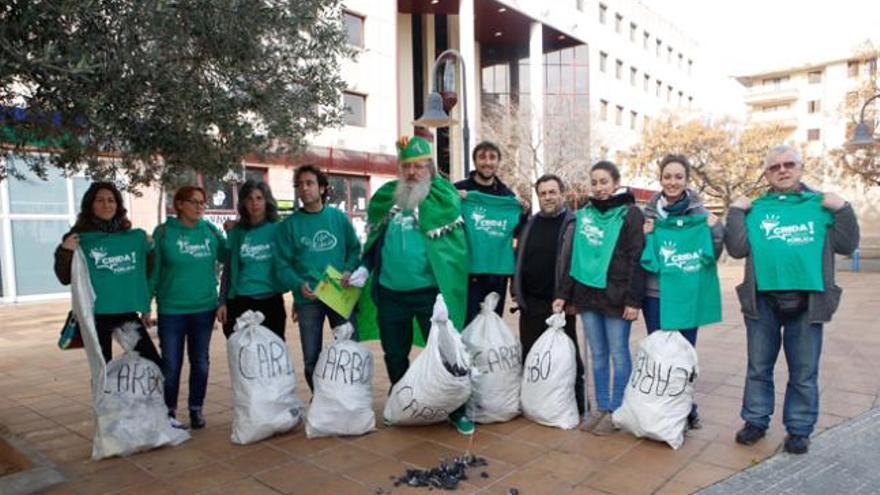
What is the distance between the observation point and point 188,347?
427 centimetres

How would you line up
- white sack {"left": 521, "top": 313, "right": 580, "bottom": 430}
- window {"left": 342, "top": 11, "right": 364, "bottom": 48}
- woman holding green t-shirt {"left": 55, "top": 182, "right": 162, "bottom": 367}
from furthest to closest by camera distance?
window {"left": 342, "top": 11, "right": 364, "bottom": 48} → white sack {"left": 521, "top": 313, "right": 580, "bottom": 430} → woman holding green t-shirt {"left": 55, "top": 182, "right": 162, "bottom": 367}

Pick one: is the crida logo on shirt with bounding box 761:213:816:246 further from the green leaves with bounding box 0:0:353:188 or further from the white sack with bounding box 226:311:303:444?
the white sack with bounding box 226:311:303:444

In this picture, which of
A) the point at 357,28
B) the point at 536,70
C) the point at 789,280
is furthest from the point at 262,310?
the point at 536,70

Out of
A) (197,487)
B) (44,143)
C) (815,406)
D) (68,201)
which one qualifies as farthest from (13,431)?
(68,201)

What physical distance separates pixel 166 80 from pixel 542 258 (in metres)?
2.55

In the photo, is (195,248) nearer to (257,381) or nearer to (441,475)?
(257,381)

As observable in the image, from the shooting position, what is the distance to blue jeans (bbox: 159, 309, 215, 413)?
13.5ft

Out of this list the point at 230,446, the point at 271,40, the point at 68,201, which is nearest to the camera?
the point at 271,40

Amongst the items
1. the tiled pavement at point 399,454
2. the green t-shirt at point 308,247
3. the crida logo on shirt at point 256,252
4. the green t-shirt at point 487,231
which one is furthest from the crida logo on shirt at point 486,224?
the crida logo on shirt at point 256,252

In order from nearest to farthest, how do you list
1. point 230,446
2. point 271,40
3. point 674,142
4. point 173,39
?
1. point 173,39
2. point 271,40
3. point 230,446
4. point 674,142

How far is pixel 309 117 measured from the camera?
13.8 ft

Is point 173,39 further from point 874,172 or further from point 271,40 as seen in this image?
point 874,172

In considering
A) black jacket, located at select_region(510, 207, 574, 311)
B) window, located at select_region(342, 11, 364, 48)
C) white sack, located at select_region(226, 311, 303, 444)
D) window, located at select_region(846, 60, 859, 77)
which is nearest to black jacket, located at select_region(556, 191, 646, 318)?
black jacket, located at select_region(510, 207, 574, 311)

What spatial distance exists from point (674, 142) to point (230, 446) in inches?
1001
